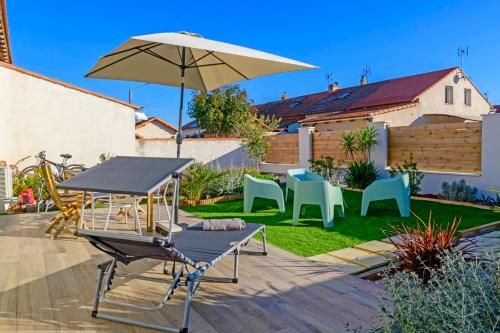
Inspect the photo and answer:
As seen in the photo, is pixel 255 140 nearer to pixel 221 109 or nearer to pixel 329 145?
pixel 329 145

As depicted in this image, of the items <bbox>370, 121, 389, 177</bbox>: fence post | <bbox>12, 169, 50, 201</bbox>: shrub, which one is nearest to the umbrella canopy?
<bbox>12, 169, 50, 201</bbox>: shrub

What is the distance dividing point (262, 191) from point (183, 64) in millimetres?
3140

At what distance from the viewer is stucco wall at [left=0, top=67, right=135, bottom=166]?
34.2 feet

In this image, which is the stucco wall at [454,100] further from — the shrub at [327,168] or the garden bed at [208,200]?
the garden bed at [208,200]

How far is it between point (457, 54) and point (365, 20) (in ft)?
28.2

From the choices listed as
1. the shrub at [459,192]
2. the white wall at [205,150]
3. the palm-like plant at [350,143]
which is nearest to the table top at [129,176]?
the shrub at [459,192]

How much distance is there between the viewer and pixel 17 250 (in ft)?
16.1

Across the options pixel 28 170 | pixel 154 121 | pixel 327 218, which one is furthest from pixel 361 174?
pixel 154 121

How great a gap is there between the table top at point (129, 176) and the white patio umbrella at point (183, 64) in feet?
5.38

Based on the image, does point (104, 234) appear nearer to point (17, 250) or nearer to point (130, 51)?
point (17, 250)

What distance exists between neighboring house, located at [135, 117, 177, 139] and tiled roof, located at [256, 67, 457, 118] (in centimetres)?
856

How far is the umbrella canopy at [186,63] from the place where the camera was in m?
4.77

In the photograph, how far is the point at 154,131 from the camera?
23125 millimetres

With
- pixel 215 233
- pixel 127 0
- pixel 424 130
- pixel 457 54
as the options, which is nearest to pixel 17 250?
pixel 215 233
